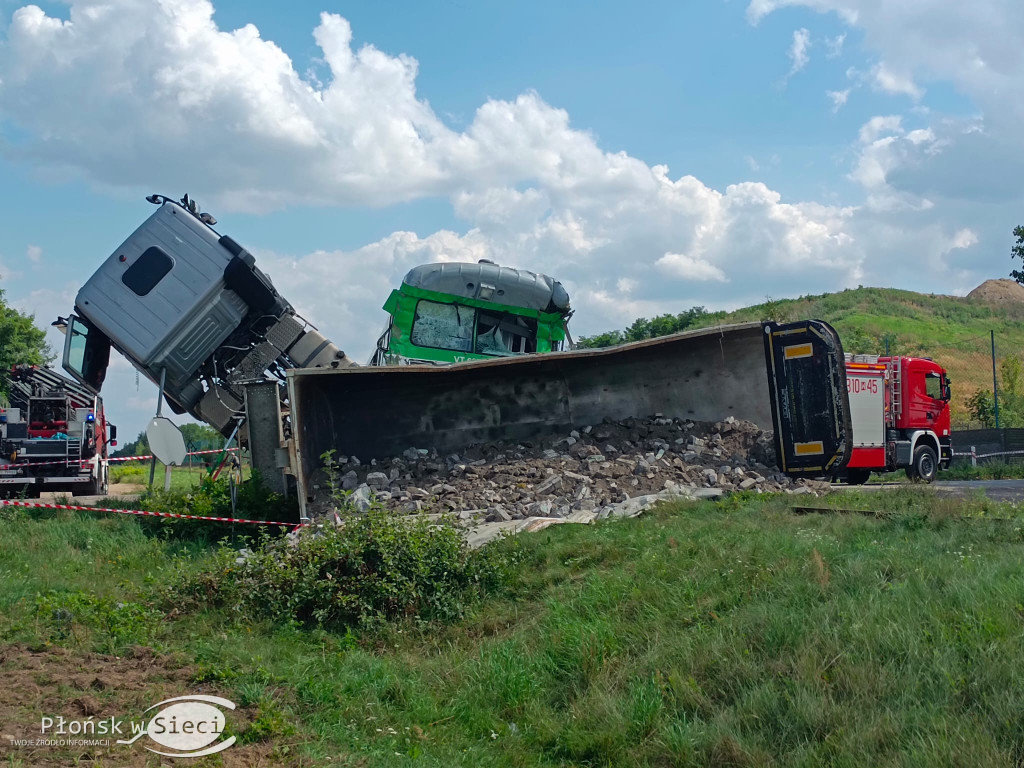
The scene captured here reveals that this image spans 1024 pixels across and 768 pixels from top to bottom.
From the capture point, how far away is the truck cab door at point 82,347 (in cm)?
1340

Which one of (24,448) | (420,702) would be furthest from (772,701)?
(24,448)

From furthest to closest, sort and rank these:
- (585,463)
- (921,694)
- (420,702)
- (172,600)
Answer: (585,463)
(172,600)
(420,702)
(921,694)

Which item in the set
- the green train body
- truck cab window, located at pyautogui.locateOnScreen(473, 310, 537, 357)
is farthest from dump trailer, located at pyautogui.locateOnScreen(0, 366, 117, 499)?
truck cab window, located at pyautogui.locateOnScreen(473, 310, 537, 357)

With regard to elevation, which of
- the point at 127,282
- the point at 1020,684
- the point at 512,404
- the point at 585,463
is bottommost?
the point at 1020,684

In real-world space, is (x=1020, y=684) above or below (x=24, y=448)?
below

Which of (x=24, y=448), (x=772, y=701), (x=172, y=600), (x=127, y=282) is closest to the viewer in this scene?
(x=772, y=701)

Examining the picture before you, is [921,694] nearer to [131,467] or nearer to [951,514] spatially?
[951,514]

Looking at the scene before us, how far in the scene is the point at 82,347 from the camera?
13445 mm

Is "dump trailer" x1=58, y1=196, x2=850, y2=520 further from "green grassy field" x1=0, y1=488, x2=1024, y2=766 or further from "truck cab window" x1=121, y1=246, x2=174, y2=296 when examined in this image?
"green grassy field" x1=0, y1=488, x2=1024, y2=766

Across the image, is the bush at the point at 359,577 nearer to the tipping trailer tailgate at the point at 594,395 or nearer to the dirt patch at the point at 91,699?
the dirt patch at the point at 91,699

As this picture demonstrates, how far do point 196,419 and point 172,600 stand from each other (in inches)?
265

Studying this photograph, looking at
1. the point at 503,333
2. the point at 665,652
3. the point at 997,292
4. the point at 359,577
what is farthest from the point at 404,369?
the point at 997,292

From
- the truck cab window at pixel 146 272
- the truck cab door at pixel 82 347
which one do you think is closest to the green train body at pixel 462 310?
the truck cab window at pixel 146 272

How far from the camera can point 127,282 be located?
517 inches
